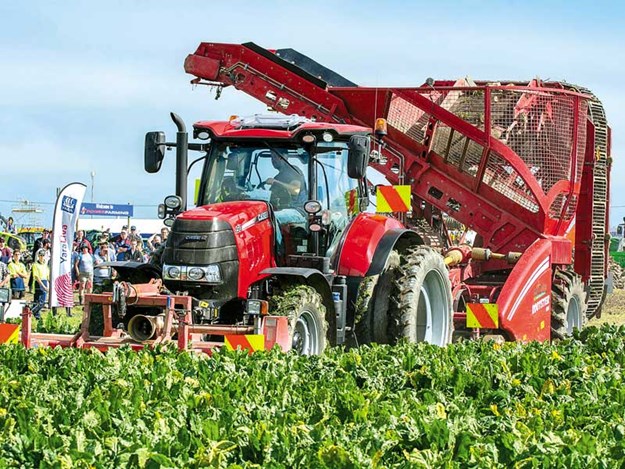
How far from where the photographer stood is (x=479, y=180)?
1396 centimetres

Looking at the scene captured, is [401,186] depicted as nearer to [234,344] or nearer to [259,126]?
[259,126]

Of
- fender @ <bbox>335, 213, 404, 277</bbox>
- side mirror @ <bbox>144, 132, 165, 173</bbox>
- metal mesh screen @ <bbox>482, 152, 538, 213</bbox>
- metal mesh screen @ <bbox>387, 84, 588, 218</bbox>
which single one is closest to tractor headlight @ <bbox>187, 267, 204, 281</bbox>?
side mirror @ <bbox>144, 132, 165, 173</bbox>

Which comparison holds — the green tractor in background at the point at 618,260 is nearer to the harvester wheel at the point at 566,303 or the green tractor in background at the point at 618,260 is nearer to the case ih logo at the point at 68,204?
the harvester wheel at the point at 566,303

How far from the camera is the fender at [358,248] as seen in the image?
10.8 meters

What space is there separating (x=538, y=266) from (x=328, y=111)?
338 centimetres

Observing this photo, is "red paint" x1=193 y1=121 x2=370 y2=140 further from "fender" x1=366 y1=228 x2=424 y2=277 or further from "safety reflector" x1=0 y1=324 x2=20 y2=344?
"safety reflector" x1=0 y1=324 x2=20 y2=344

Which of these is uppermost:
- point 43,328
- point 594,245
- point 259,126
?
point 259,126

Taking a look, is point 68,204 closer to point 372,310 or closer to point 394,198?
point 394,198

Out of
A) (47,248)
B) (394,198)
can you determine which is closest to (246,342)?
(394,198)

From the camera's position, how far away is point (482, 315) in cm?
1307

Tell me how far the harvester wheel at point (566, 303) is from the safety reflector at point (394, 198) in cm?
266

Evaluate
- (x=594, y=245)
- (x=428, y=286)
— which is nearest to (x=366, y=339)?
(x=428, y=286)

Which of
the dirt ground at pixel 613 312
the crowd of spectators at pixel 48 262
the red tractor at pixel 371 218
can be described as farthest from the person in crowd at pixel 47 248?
the dirt ground at pixel 613 312

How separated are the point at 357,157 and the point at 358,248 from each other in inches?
45.3
